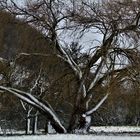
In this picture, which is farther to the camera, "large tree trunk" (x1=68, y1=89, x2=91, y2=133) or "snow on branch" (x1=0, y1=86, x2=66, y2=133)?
"large tree trunk" (x1=68, y1=89, x2=91, y2=133)

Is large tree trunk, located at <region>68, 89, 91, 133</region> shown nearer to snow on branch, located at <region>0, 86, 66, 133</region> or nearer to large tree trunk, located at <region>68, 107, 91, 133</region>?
large tree trunk, located at <region>68, 107, 91, 133</region>

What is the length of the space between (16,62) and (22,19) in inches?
83.4

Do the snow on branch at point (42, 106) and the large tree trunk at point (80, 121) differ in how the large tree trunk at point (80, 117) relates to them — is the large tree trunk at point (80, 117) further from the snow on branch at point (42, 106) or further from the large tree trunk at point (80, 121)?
the snow on branch at point (42, 106)

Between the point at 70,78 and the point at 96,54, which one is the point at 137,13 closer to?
the point at 96,54

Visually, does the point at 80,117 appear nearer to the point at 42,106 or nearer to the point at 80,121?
the point at 80,121

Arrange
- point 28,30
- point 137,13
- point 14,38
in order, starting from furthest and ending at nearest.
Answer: point 14,38, point 28,30, point 137,13

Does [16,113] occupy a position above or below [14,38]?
below

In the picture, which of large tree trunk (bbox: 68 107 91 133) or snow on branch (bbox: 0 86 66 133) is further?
large tree trunk (bbox: 68 107 91 133)

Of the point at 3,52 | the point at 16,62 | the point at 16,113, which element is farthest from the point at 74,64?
the point at 16,113

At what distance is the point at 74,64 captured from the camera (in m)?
21.3

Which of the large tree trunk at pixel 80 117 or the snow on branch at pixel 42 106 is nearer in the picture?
the snow on branch at pixel 42 106

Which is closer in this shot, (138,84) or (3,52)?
(138,84)

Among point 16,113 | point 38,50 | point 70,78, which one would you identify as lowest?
point 16,113

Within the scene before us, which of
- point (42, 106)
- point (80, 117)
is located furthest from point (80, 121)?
point (42, 106)
